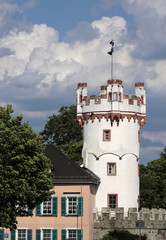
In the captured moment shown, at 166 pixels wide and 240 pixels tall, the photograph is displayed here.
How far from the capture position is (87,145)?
2763 inches

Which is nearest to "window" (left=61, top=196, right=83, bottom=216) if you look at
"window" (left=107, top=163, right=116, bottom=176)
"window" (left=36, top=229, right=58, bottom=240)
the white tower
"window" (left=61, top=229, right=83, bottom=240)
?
"window" (left=61, top=229, right=83, bottom=240)

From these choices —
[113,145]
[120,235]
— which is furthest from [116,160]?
[120,235]

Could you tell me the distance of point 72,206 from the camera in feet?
206

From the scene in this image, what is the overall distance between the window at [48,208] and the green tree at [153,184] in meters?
26.5

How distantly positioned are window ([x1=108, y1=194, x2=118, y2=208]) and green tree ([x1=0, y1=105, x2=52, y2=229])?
64.3ft

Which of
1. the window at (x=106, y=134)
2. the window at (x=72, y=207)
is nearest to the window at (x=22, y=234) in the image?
the window at (x=72, y=207)

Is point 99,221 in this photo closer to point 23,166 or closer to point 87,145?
point 87,145

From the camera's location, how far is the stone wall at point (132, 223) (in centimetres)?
6266

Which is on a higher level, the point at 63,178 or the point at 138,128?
the point at 138,128

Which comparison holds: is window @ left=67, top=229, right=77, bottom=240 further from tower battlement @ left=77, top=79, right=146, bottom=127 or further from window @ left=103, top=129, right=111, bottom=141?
tower battlement @ left=77, top=79, right=146, bottom=127

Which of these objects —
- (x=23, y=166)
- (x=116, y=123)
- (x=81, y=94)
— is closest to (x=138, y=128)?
(x=116, y=123)

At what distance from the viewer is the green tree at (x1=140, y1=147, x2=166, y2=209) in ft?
293

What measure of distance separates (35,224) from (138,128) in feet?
54.4

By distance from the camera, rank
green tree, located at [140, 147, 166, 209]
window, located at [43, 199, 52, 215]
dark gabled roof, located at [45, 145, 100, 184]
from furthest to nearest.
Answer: green tree, located at [140, 147, 166, 209], dark gabled roof, located at [45, 145, 100, 184], window, located at [43, 199, 52, 215]
